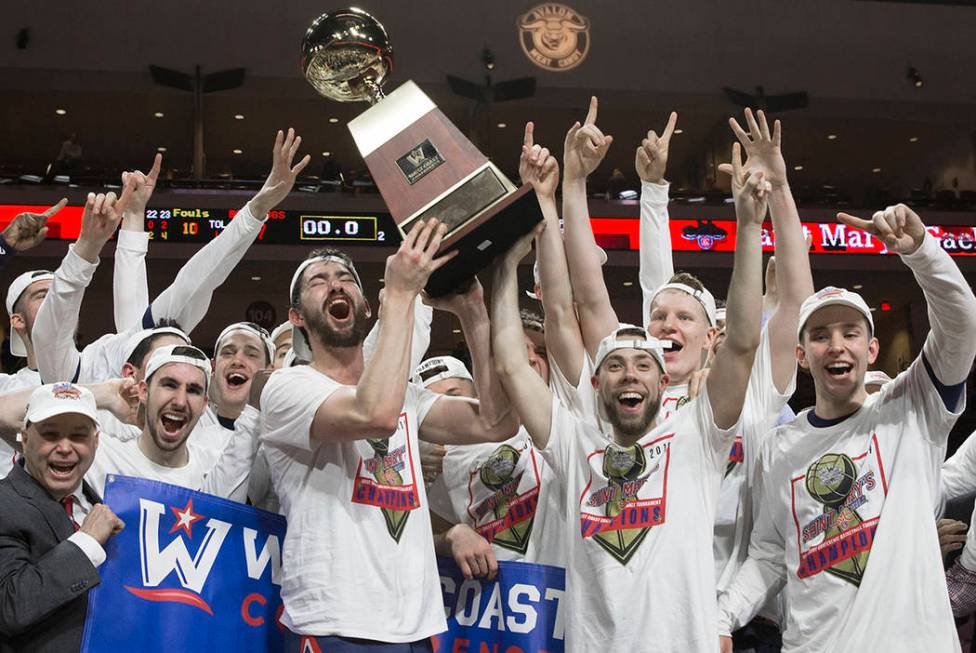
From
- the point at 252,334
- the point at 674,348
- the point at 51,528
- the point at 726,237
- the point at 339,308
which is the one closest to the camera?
the point at 51,528

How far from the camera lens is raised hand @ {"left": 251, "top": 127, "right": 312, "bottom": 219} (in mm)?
4078

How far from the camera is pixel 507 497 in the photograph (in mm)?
3504

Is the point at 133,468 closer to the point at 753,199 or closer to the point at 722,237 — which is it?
the point at 753,199

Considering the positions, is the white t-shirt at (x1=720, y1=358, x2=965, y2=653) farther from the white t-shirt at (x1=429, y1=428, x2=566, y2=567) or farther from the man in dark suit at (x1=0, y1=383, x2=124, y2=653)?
the man in dark suit at (x1=0, y1=383, x2=124, y2=653)

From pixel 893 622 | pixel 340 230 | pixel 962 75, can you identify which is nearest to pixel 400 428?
pixel 893 622

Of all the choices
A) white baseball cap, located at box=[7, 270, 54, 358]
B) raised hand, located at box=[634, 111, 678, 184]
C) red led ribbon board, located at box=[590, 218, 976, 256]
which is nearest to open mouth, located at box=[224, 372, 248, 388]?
white baseball cap, located at box=[7, 270, 54, 358]

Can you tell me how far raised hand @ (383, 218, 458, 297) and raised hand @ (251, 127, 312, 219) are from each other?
4.45ft

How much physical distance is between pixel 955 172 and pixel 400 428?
20210mm

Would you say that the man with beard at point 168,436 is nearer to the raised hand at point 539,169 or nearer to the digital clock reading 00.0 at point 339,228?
the raised hand at point 539,169

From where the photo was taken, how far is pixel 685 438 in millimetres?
3053

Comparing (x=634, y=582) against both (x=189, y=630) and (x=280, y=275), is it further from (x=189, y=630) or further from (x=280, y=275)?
(x=280, y=275)

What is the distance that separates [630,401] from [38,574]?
1.71 metres

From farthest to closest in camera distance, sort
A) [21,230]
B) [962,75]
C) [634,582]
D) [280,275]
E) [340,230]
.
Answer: [962,75]
[280,275]
[340,230]
[21,230]
[634,582]

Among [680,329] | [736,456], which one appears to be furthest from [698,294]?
[736,456]
